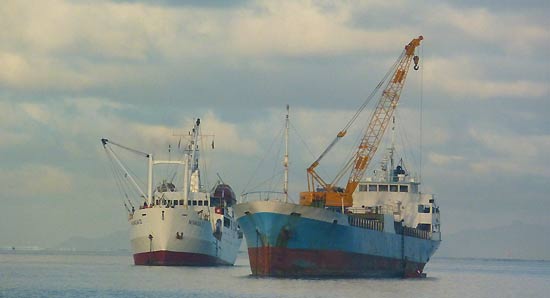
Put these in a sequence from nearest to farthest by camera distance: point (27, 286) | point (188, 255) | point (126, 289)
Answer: point (126, 289), point (27, 286), point (188, 255)

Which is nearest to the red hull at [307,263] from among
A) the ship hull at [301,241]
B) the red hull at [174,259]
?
the ship hull at [301,241]

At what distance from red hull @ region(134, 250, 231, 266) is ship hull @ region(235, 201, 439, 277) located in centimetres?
3277

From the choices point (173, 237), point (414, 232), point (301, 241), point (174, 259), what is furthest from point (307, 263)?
point (174, 259)

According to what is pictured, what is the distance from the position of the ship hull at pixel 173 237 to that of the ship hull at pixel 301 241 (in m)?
31.5

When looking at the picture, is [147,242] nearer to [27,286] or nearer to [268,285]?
[27,286]

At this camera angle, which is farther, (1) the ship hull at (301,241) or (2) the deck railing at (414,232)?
(2) the deck railing at (414,232)

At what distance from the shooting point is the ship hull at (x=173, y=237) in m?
128

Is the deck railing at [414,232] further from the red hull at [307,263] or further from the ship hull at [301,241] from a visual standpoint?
the ship hull at [301,241]

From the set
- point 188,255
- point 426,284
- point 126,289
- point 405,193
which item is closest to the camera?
point 126,289

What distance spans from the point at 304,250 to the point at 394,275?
62.1ft

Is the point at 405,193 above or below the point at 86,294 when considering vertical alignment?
above

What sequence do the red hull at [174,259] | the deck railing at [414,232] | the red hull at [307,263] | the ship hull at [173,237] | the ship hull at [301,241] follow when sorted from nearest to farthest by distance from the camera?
the ship hull at [301,241] < the red hull at [307,263] < the deck railing at [414,232] < the ship hull at [173,237] < the red hull at [174,259]

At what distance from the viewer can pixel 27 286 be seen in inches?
3693

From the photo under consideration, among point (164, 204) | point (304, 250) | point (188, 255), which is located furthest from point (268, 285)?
point (164, 204)
